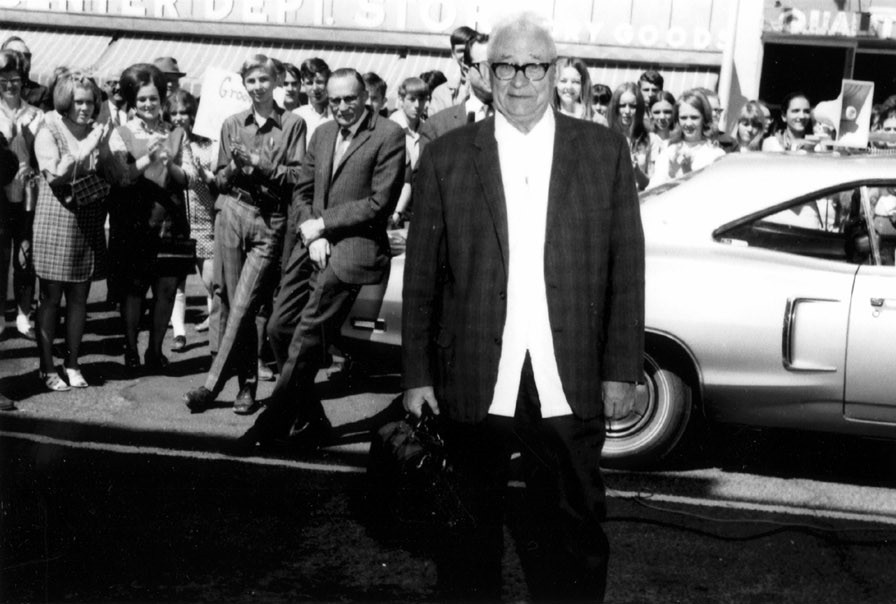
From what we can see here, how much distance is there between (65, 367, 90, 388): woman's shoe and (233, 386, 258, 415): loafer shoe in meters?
1.08

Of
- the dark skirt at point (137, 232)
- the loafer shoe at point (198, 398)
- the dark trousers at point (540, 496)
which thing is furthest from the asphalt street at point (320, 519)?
the dark skirt at point (137, 232)

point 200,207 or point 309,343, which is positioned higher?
point 200,207

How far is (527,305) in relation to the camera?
3.39 metres

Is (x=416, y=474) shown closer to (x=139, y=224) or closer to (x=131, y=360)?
(x=131, y=360)

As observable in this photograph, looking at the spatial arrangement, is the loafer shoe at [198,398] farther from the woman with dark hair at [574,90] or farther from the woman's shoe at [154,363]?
the woman with dark hair at [574,90]

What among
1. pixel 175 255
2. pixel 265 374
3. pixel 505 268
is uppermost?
pixel 505 268

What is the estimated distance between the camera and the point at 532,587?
359 centimetres

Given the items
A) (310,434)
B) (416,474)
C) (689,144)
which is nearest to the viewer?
(416,474)

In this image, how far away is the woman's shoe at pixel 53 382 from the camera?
283 inches

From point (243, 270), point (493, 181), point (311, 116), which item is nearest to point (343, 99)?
point (243, 270)

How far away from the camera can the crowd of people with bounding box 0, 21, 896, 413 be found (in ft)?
21.7

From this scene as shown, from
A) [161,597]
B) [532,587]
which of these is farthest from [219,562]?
[532,587]

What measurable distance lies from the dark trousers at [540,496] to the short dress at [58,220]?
4270mm

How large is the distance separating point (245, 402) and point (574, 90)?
2954 mm
